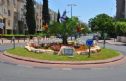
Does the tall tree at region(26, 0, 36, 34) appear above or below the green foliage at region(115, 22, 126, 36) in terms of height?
above

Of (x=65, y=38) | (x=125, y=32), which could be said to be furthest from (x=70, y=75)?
(x=125, y=32)

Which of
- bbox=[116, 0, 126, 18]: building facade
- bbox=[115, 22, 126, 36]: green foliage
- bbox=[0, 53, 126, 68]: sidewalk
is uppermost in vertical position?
bbox=[116, 0, 126, 18]: building facade

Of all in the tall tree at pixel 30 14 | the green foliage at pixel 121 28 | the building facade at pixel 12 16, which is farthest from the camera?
the building facade at pixel 12 16

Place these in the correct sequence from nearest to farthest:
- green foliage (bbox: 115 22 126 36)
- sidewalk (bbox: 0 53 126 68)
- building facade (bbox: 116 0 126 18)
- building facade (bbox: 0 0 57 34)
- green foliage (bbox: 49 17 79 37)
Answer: sidewalk (bbox: 0 53 126 68)
green foliage (bbox: 49 17 79 37)
green foliage (bbox: 115 22 126 36)
building facade (bbox: 0 0 57 34)
building facade (bbox: 116 0 126 18)

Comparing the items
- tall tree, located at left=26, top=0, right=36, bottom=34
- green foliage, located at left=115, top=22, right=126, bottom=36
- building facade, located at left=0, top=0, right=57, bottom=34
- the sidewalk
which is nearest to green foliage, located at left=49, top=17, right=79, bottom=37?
the sidewalk

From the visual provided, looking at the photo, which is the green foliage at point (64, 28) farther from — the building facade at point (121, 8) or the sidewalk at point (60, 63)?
the building facade at point (121, 8)

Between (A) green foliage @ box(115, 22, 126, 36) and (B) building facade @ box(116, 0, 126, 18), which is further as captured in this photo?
(B) building facade @ box(116, 0, 126, 18)

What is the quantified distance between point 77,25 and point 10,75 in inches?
757

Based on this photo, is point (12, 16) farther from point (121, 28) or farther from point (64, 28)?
point (64, 28)

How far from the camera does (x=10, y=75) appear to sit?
16.7m

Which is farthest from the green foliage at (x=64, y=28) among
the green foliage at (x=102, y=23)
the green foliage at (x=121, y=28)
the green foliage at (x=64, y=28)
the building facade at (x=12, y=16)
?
the green foliage at (x=102, y=23)

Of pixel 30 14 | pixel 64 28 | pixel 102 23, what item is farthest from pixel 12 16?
pixel 64 28

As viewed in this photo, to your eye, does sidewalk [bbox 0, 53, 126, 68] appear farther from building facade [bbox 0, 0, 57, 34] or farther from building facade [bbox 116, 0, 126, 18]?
building facade [bbox 116, 0, 126, 18]

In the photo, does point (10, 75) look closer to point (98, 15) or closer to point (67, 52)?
point (67, 52)
